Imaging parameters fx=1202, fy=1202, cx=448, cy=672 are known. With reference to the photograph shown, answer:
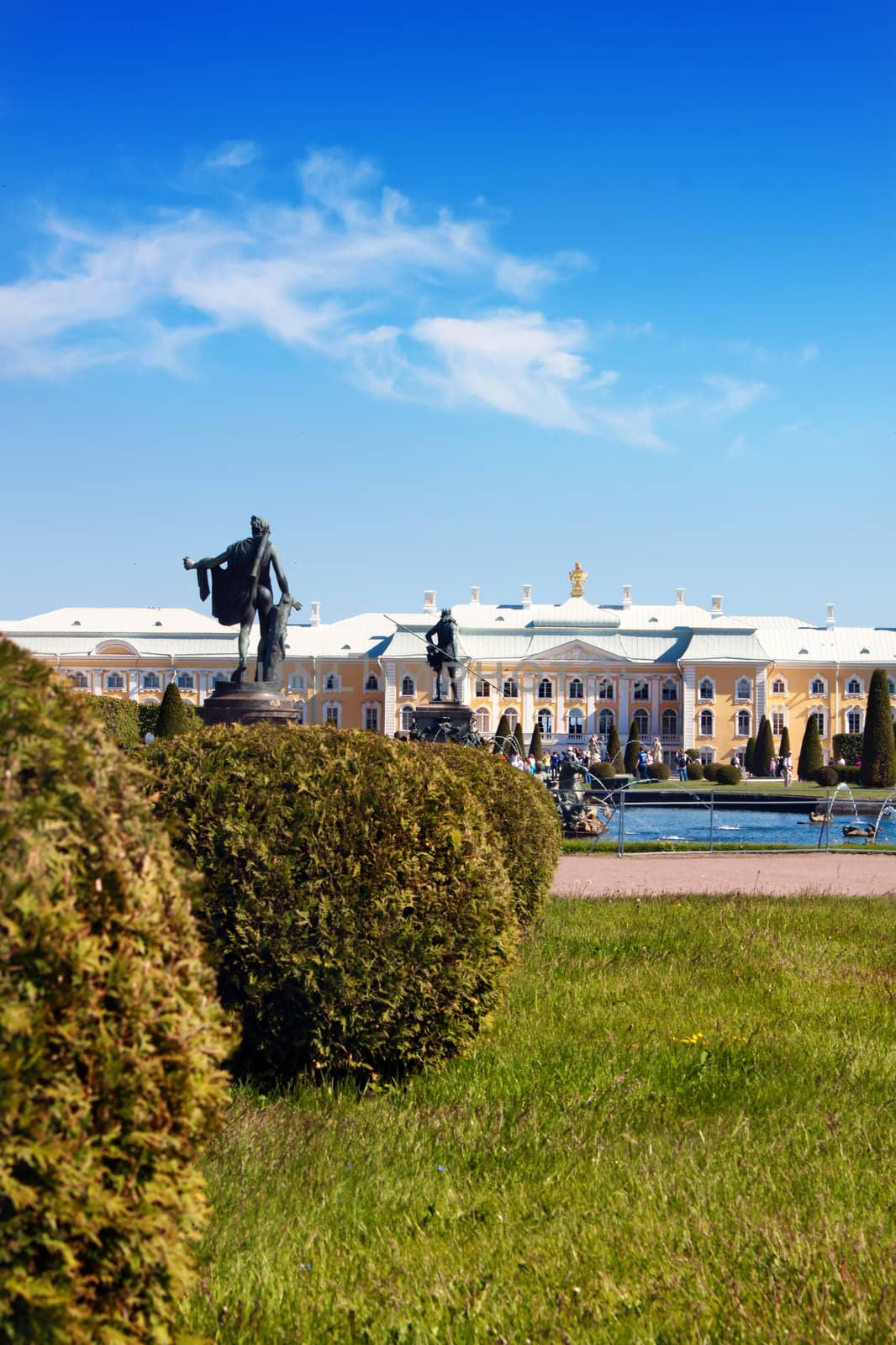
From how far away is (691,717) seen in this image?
6562 centimetres

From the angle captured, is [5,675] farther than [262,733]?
No

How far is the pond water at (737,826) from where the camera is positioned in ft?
62.0

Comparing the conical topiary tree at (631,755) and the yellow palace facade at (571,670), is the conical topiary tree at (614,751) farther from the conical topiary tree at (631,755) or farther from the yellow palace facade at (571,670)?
the yellow palace facade at (571,670)

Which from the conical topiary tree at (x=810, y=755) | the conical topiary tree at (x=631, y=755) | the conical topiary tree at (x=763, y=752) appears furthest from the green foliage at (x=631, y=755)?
the conical topiary tree at (x=810, y=755)

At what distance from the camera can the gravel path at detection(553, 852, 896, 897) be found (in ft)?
35.9

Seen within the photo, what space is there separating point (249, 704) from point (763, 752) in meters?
44.5

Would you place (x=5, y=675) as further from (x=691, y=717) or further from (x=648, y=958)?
(x=691, y=717)

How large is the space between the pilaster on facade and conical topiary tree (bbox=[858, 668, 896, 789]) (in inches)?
1241

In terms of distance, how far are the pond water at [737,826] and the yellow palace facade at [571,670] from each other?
1556 inches

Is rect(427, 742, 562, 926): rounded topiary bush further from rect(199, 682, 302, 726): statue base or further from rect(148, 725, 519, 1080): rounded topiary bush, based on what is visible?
rect(199, 682, 302, 726): statue base

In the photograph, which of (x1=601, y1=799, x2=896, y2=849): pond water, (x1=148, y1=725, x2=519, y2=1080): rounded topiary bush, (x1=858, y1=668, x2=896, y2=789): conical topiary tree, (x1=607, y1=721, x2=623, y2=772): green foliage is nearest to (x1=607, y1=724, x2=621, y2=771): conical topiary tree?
(x1=607, y1=721, x2=623, y2=772): green foliage

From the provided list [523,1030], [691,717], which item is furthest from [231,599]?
[691,717]

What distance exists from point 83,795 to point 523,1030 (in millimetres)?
3607

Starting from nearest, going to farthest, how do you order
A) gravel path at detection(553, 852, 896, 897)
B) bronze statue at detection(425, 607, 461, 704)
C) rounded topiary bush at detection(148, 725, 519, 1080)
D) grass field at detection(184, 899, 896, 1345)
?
grass field at detection(184, 899, 896, 1345) < rounded topiary bush at detection(148, 725, 519, 1080) < gravel path at detection(553, 852, 896, 897) < bronze statue at detection(425, 607, 461, 704)
